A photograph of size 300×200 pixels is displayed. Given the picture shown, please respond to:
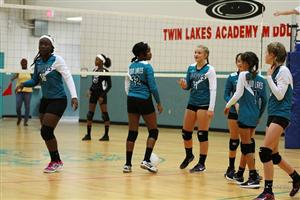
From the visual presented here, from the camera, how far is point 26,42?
21.6 m

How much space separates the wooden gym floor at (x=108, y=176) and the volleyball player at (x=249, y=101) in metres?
0.39

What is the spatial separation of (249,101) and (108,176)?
2.04m

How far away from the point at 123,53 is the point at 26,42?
14.5 feet

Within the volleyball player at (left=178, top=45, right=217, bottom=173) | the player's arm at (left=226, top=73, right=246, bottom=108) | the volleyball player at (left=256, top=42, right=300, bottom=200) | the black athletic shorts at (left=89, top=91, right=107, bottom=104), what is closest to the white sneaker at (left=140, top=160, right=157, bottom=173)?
the volleyball player at (left=178, top=45, right=217, bottom=173)

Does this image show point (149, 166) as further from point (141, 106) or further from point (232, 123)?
point (232, 123)

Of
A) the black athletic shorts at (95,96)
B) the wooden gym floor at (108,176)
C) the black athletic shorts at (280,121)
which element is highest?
the black athletic shorts at (280,121)

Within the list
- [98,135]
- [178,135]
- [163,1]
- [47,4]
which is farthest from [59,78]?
[47,4]

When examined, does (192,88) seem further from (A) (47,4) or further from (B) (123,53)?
(A) (47,4)

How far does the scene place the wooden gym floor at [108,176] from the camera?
6.64 metres

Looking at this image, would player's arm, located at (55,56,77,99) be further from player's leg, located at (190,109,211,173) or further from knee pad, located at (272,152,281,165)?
knee pad, located at (272,152,281,165)

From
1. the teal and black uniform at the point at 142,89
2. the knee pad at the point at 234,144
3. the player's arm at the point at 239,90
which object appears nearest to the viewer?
the player's arm at the point at 239,90

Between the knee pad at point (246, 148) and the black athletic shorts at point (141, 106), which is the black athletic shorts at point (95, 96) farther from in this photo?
the knee pad at point (246, 148)

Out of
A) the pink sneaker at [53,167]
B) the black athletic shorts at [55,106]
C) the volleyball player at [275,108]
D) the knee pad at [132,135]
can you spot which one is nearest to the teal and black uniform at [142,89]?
the knee pad at [132,135]

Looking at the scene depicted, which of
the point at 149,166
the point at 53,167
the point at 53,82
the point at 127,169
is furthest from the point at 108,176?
the point at 53,82
